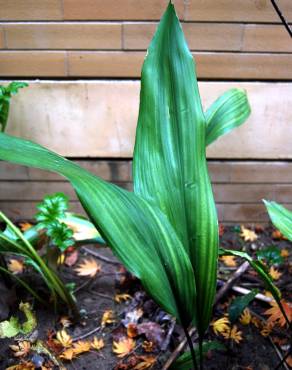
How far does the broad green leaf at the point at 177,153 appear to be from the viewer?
784 mm

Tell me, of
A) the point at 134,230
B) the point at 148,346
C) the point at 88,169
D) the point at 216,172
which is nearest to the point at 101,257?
the point at 88,169

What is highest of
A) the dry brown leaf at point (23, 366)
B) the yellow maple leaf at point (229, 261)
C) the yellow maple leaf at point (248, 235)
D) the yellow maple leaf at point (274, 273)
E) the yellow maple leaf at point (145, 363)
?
the yellow maple leaf at point (248, 235)

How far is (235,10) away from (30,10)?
2.17 ft

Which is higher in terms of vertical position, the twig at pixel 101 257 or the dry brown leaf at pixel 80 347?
the twig at pixel 101 257

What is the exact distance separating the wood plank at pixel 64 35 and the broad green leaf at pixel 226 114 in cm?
39

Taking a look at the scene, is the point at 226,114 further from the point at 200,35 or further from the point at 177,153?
the point at 177,153

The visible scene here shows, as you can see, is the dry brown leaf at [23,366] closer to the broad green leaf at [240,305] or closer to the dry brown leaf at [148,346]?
the dry brown leaf at [148,346]

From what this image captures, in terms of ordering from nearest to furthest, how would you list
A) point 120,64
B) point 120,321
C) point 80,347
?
point 80,347 < point 120,321 < point 120,64

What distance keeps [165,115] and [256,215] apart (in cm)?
90

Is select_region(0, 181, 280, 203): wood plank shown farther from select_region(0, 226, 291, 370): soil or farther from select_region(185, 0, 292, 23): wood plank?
select_region(185, 0, 292, 23): wood plank

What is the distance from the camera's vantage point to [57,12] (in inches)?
48.2

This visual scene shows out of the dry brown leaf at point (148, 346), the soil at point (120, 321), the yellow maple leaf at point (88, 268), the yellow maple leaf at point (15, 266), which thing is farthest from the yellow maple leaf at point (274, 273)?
the yellow maple leaf at point (15, 266)

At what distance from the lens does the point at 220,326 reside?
1.13 m

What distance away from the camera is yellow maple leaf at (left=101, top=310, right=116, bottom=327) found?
46.5 inches
